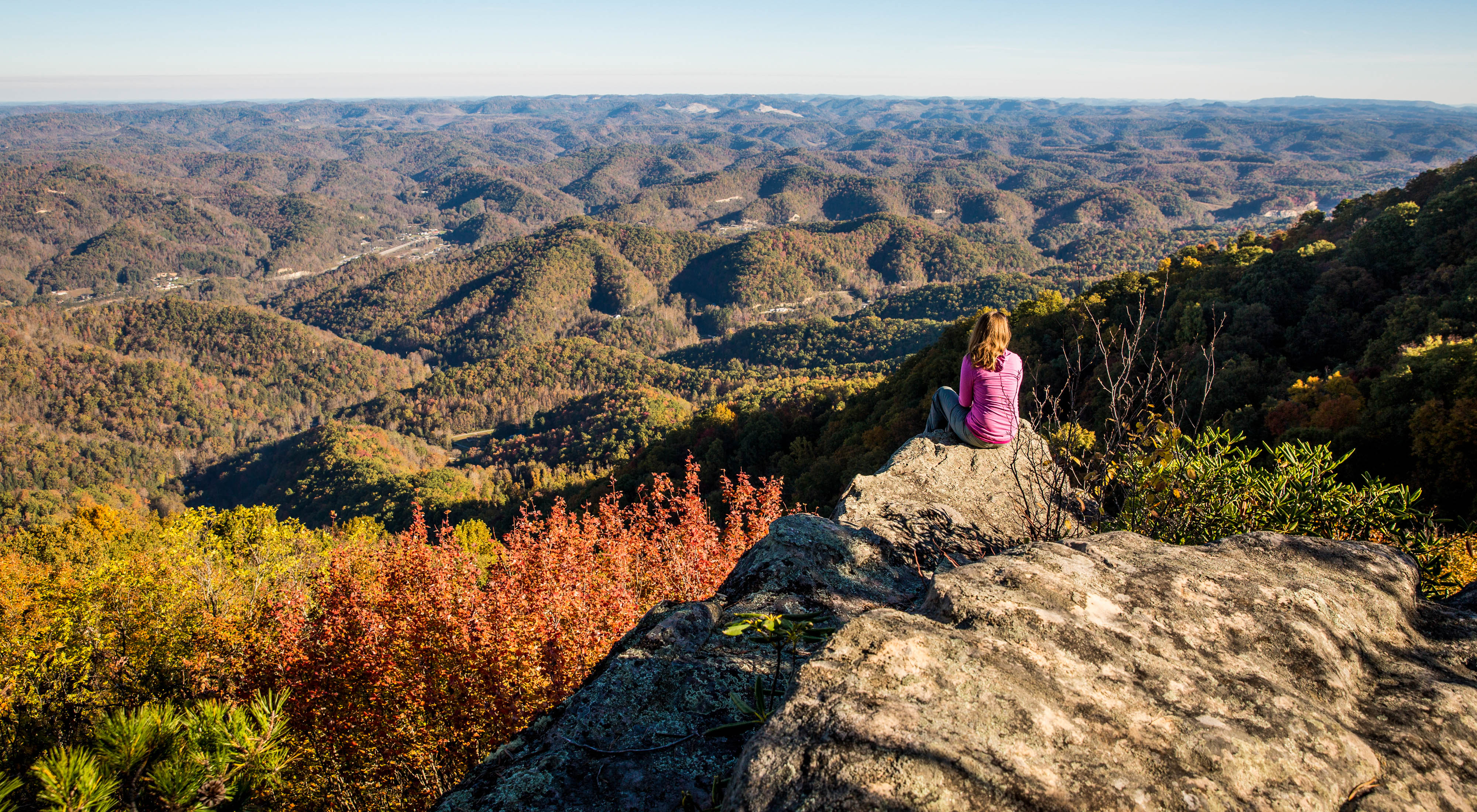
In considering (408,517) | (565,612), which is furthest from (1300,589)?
(408,517)

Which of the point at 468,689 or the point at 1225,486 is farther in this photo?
the point at 468,689

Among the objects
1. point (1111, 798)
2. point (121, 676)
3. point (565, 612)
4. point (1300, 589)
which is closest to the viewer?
point (1111, 798)

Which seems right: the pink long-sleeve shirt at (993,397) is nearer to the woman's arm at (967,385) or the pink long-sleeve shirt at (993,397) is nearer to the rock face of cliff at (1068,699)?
the woman's arm at (967,385)

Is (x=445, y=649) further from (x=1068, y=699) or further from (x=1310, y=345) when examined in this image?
(x=1310, y=345)

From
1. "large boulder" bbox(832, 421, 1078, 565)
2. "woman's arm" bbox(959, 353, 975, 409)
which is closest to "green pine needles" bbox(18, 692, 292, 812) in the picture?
"large boulder" bbox(832, 421, 1078, 565)

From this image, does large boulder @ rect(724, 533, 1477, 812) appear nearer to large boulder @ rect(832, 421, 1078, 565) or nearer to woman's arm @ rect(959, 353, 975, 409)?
large boulder @ rect(832, 421, 1078, 565)

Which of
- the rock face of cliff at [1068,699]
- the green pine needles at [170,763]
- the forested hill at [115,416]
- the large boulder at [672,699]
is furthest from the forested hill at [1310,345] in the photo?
the forested hill at [115,416]

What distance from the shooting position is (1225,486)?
18.2ft

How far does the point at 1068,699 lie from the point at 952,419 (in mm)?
5815

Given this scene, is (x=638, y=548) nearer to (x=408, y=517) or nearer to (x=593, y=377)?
(x=408, y=517)

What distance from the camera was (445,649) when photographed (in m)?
8.88

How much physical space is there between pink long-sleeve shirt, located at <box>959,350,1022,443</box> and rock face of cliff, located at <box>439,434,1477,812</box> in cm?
349

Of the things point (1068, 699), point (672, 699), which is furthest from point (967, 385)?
point (1068, 699)

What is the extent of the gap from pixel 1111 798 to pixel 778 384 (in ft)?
397
